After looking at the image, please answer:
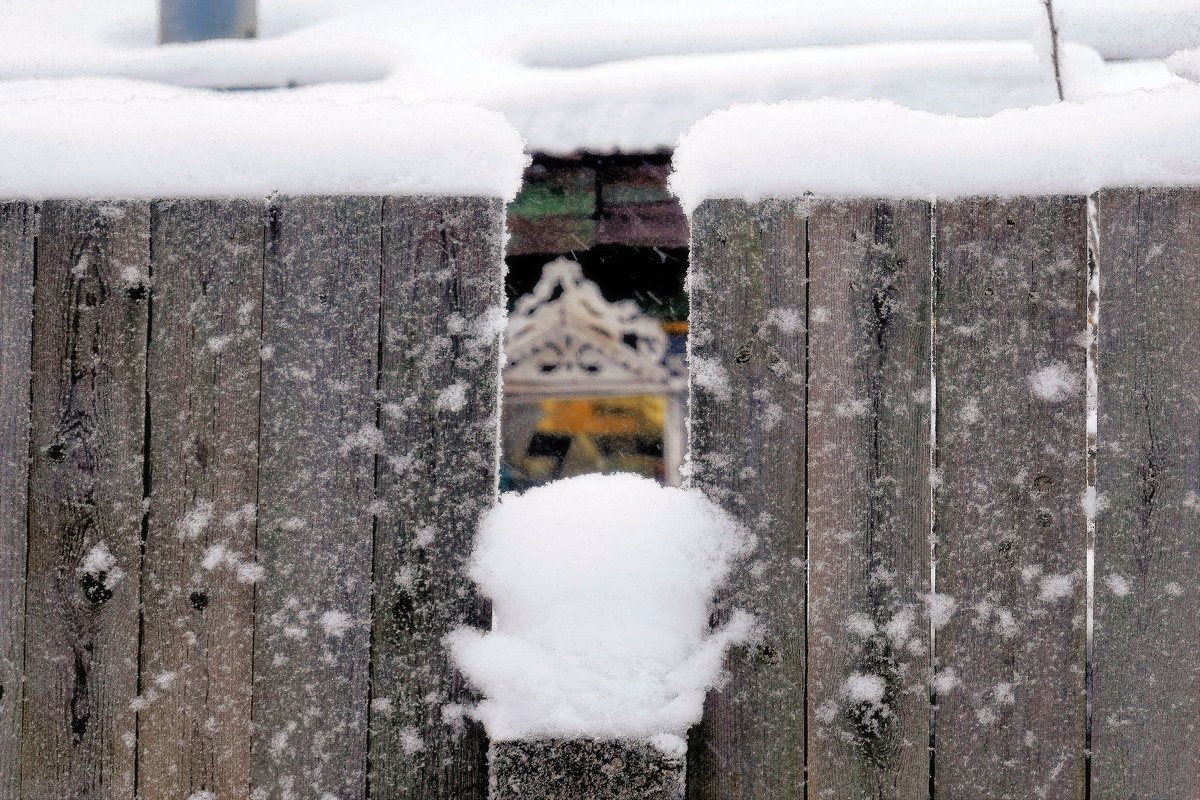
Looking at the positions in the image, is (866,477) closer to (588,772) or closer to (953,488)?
(953,488)

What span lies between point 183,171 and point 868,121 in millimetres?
1045

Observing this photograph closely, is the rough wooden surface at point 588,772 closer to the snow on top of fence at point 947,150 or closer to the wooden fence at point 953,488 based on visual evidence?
the wooden fence at point 953,488

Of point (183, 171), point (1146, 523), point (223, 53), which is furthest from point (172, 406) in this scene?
point (223, 53)

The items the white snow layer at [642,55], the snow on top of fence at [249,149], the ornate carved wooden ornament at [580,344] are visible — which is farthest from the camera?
the ornate carved wooden ornament at [580,344]

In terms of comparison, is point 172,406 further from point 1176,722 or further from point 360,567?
point 1176,722

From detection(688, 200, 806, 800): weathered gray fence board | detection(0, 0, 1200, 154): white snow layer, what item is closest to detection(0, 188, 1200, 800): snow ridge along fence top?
detection(688, 200, 806, 800): weathered gray fence board

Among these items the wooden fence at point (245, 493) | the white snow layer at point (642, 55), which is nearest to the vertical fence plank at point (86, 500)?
the wooden fence at point (245, 493)

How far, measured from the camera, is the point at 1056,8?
239cm

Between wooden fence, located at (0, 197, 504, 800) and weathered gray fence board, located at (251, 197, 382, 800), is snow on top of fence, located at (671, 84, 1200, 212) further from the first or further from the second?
weathered gray fence board, located at (251, 197, 382, 800)

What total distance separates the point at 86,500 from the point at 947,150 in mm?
1389

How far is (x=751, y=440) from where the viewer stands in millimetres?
1146

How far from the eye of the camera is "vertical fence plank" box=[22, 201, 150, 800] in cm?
116

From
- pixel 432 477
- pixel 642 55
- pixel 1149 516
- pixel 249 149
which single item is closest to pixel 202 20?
pixel 642 55

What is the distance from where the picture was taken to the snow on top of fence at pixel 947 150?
114 cm
